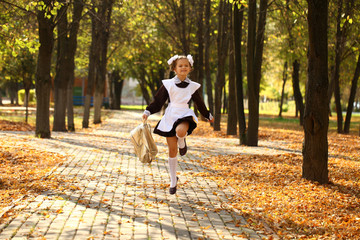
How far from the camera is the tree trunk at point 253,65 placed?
14469 millimetres

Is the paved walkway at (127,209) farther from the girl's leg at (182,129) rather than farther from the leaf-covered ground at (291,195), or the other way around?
the girl's leg at (182,129)

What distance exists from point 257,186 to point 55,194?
341 centimetres

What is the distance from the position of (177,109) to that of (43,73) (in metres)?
9.14

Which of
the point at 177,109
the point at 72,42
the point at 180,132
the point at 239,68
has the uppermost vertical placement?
the point at 72,42

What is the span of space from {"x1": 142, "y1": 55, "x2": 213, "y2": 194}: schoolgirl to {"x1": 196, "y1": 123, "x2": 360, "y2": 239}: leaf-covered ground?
120 cm

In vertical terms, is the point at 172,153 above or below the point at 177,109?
below

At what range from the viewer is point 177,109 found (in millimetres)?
7066

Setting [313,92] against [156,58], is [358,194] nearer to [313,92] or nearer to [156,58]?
[313,92]

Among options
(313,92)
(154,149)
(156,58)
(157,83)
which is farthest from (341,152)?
(157,83)

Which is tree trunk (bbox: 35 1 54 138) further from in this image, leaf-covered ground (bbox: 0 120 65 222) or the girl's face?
the girl's face

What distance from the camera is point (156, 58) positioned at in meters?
36.1

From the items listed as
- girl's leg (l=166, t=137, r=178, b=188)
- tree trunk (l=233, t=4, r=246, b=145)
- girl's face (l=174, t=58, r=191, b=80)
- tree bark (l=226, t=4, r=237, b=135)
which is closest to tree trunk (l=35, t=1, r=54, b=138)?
tree trunk (l=233, t=4, r=246, b=145)

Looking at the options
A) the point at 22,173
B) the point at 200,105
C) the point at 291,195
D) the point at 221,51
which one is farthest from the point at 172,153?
the point at 221,51

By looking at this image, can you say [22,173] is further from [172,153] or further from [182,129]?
[182,129]
